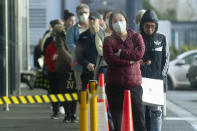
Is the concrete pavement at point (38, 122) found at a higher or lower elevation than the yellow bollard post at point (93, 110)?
lower

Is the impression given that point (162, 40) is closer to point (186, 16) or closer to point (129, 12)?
point (129, 12)

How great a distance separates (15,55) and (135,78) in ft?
39.2

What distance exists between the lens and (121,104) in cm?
888

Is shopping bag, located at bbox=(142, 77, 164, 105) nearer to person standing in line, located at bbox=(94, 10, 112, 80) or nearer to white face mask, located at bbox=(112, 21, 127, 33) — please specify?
white face mask, located at bbox=(112, 21, 127, 33)

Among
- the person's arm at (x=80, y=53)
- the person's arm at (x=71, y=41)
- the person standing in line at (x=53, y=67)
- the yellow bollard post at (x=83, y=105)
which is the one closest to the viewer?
the yellow bollard post at (x=83, y=105)

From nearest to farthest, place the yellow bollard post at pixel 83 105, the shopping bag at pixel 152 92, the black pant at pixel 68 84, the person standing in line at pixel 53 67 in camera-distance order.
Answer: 1. the yellow bollard post at pixel 83 105
2. the shopping bag at pixel 152 92
3. the black pant at pixel 68 84
4. the person standing in line at pixel 53 67

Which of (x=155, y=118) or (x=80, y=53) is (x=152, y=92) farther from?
(x=80, y=53)

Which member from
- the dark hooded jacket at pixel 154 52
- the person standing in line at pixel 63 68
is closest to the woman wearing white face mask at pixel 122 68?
the dark hooded jacket at pixel 154 52

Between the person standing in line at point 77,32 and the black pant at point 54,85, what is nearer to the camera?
the person standing in line at point 77,32

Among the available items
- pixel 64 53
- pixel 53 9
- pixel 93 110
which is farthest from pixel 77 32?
pixel 53 9

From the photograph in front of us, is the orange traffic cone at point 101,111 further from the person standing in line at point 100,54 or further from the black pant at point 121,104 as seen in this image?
the person standing in line at point 100,54

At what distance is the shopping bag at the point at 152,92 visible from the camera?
372 inches

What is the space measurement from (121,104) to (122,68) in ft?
1.39

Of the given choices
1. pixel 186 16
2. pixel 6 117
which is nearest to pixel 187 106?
pixel 6 117
